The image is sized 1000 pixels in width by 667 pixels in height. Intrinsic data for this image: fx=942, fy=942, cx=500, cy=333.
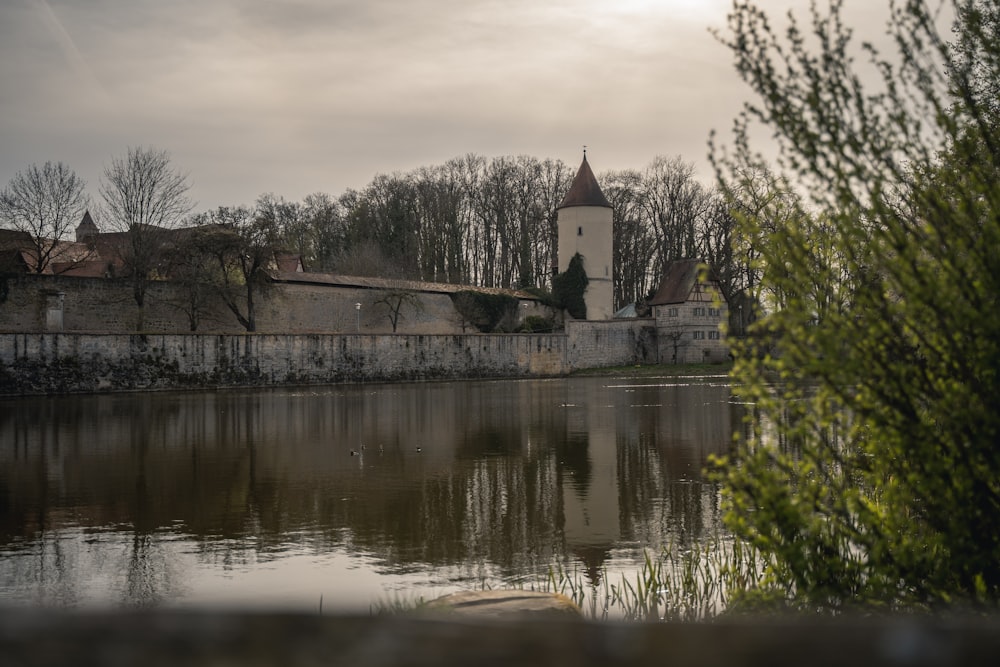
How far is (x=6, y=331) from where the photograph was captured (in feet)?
131

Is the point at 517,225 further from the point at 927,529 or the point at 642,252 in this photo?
the point at 927,529

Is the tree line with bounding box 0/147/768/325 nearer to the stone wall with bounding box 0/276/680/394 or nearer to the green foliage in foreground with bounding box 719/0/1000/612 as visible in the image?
the stone wall with bounding box 0/276/680/394

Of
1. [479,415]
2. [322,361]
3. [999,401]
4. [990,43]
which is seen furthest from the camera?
[322,361]

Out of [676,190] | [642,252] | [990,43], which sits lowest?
[990,43]

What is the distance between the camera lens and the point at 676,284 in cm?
6338

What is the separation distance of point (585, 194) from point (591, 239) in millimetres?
3452

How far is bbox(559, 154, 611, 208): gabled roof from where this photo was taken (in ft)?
227

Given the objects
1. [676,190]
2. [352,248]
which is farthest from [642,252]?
[352,248]

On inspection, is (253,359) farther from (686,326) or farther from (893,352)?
(893,352)

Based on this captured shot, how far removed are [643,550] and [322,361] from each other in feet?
136

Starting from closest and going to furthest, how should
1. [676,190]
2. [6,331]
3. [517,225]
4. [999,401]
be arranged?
[999,401]
[6,331]
[676,190]
[517,225]

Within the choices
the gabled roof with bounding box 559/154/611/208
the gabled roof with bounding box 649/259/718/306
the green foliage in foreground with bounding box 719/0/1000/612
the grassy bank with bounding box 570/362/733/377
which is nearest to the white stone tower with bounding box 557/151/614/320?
the gabled roof with bounding box 559/154/611/208

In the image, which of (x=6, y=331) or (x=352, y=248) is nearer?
(x=6, y=331)

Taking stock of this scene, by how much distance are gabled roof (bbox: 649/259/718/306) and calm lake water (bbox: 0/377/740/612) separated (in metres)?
37.3
